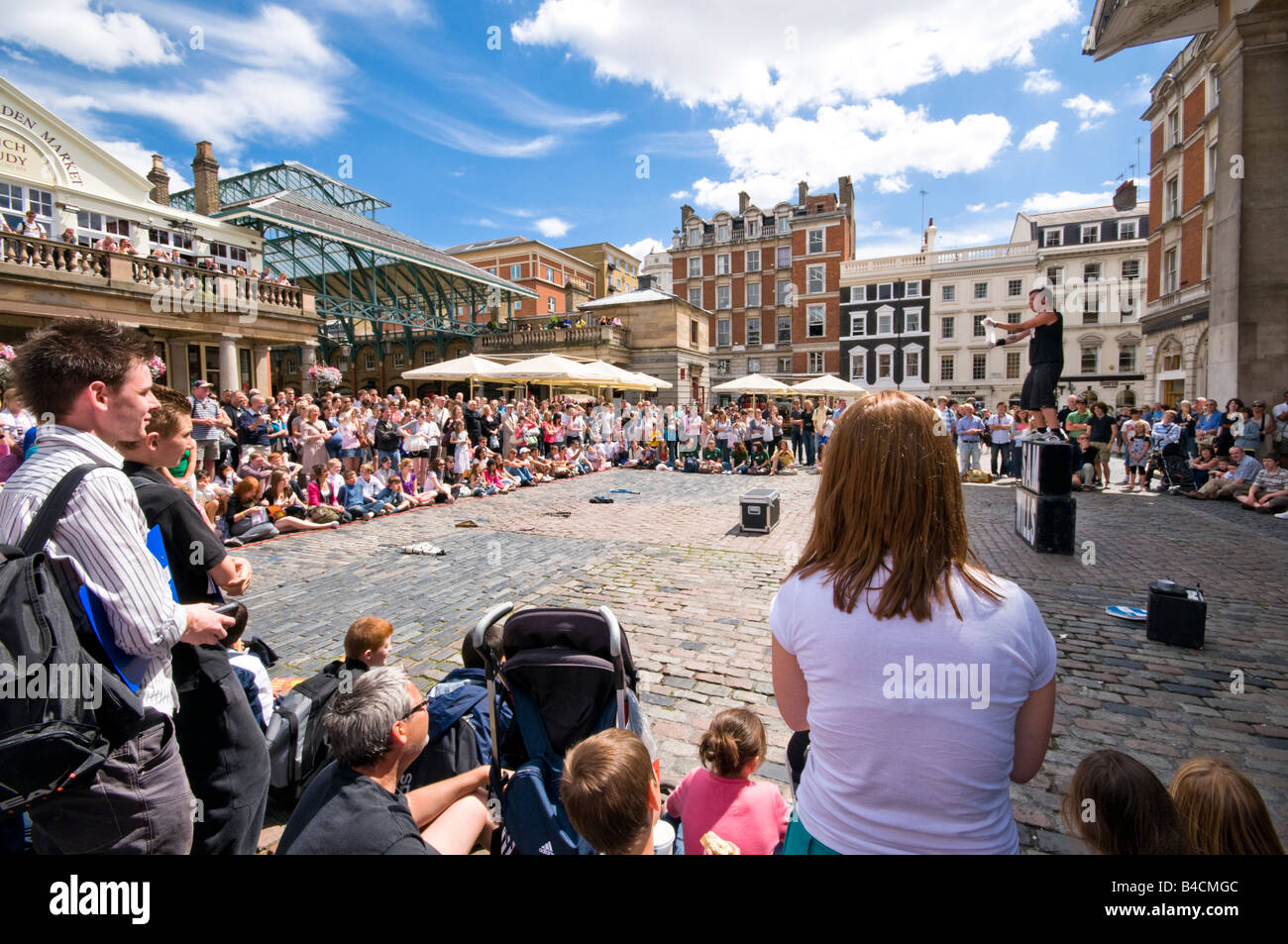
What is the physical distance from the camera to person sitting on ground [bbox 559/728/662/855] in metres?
1.93

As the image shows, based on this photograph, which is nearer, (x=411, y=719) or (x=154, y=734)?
(x=154, y=734)

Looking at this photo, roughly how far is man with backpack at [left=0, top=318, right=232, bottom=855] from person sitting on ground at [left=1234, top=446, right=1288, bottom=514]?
15710mm

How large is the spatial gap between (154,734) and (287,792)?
1.62m

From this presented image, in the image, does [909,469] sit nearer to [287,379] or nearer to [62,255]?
[62,255]

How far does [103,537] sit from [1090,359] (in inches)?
2302

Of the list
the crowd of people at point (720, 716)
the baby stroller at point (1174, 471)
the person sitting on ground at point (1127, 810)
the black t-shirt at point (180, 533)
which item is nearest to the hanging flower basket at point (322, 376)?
the crowd of people at point (720, 716)

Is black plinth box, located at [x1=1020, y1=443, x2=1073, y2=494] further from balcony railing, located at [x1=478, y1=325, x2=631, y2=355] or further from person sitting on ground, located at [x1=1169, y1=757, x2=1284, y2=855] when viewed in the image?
balcony railing, located at [x1=478, y1=325, x2=631, y2=355]

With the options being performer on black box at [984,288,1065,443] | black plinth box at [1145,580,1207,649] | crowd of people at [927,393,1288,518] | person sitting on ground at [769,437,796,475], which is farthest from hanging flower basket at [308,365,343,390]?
black plinth box at [1145,580,1207,649]

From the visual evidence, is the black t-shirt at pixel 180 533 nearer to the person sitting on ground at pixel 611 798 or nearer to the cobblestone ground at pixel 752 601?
the person sitting on ground at pixel 611 798

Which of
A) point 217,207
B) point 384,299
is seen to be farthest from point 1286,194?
point 384,299

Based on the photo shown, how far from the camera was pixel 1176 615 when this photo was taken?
5.13 metres

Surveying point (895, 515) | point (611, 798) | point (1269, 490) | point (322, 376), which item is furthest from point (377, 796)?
point (322, 376)
